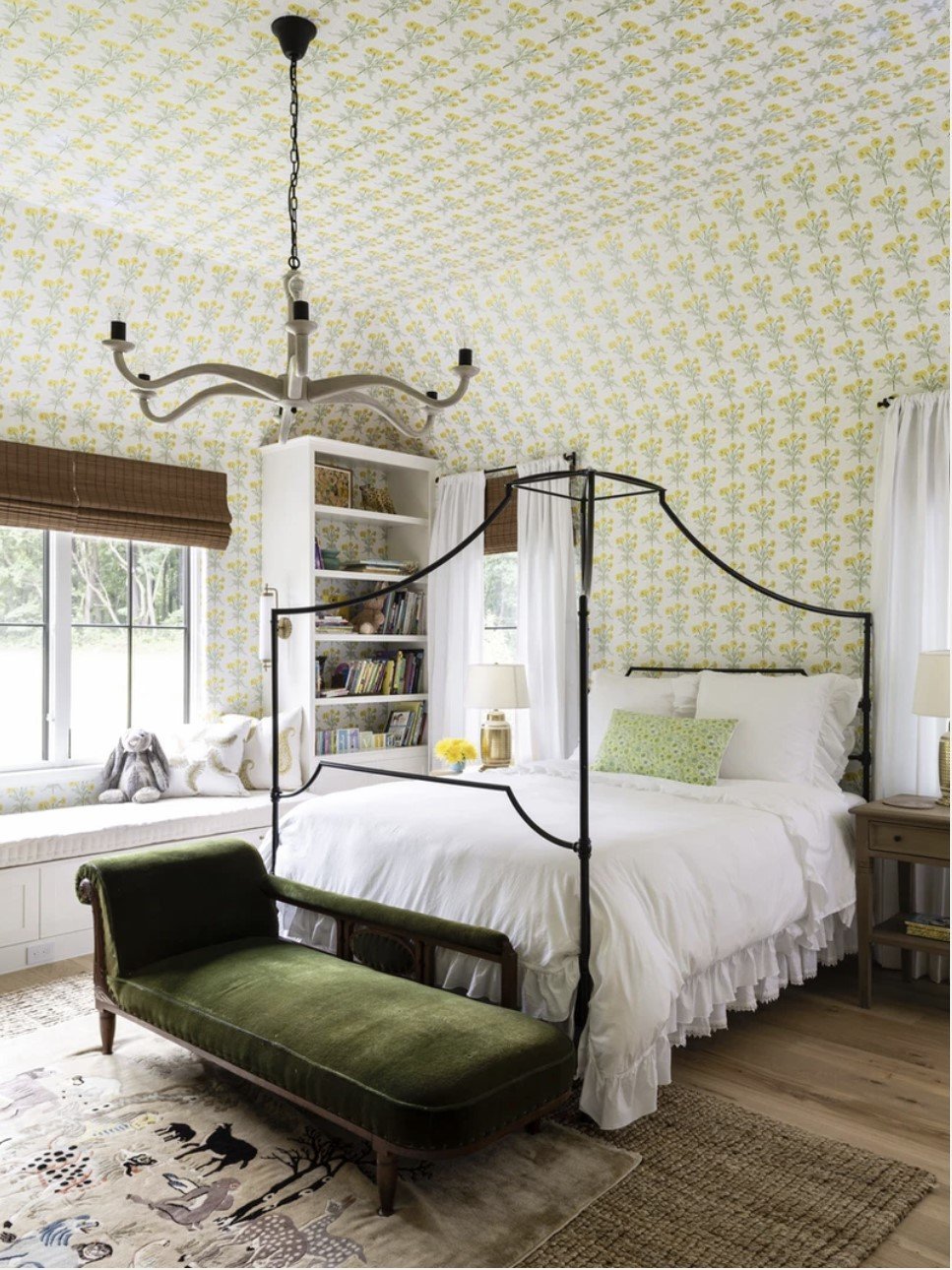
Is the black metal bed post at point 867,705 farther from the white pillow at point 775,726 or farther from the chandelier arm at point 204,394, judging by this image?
the chandelier arm at point 204,394

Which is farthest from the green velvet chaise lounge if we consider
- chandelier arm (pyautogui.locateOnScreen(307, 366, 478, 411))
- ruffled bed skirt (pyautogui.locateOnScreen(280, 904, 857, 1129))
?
chandelier arm (pyautogui.locateOnScreen(307, 366, 478, 411))

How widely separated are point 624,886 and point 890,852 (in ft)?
4.28

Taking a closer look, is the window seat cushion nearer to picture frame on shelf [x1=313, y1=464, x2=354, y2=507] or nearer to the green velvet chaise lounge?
the green velvet chaise lounge

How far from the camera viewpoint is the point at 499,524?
566 cm

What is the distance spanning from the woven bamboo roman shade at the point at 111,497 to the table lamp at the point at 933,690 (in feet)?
11.7

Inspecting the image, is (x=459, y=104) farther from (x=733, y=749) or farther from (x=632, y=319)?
(x=733, y=749)

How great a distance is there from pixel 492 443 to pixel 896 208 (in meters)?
2.54

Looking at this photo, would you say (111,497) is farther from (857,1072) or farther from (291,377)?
(857,1072)

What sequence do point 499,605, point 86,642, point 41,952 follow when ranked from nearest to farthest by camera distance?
point 41,952
point 86,642
point 499,605

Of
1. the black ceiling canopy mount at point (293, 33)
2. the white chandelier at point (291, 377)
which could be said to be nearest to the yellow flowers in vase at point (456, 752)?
the white chandelier at point (291, 377)

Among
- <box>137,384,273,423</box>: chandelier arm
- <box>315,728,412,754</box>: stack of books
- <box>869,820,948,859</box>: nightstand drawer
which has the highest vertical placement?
<box>137,384,273,423</box>: chandelier arm

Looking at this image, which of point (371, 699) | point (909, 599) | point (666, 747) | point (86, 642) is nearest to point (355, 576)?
point (371, 699)

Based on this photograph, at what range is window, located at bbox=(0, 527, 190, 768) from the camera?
4707 millimetres

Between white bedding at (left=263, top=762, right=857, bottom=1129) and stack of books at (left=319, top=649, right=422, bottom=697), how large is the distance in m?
1.88
